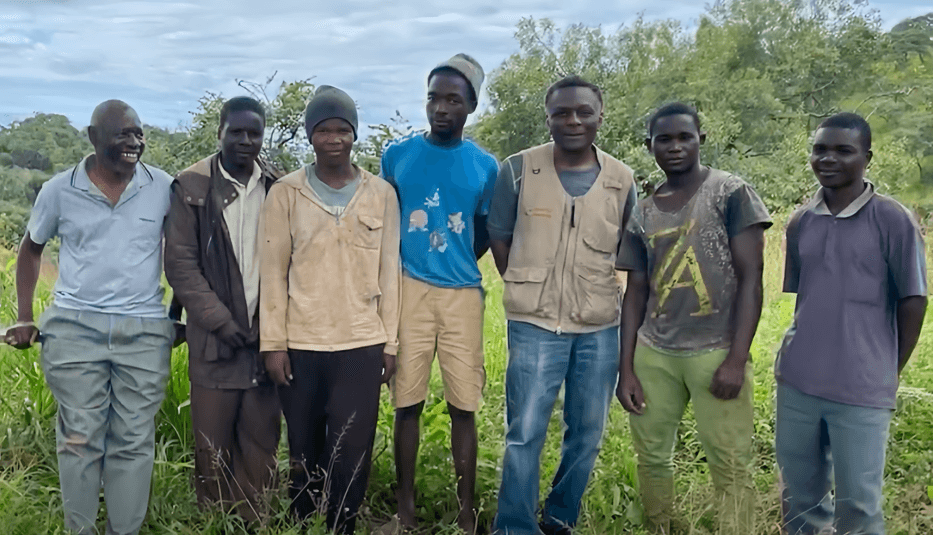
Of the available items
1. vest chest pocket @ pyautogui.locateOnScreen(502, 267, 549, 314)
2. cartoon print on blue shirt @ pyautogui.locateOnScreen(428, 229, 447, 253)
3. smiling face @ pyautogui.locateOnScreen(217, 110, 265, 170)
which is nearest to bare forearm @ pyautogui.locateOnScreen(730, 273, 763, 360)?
vest chest pocket @ pyautogui.locateOnScreen(502, 267, 549, 314)

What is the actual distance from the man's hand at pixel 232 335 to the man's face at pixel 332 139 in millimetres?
800

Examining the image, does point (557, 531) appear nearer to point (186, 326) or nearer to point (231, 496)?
point (231, 496)

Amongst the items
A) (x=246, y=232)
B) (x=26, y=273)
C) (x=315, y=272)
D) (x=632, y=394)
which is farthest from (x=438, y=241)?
(x=26, y=273)

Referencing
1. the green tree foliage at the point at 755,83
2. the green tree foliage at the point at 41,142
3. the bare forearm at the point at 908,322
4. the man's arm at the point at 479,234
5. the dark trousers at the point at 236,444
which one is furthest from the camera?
the green tree foliage at the point at 755,83

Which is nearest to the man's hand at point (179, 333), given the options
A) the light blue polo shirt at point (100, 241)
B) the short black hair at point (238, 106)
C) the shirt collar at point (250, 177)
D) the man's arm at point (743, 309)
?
the light blue polo shirt at point (100, 241)

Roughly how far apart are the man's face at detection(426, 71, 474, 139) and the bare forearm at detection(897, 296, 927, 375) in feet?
6.23

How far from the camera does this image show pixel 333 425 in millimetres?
3410

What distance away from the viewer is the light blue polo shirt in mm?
3312

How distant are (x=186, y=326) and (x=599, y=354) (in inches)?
71.4

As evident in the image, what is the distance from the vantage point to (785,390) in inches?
124

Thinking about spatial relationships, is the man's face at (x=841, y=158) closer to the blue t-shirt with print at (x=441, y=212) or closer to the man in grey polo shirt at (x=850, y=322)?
the man in grey polo shirt at (x=850, y=322)

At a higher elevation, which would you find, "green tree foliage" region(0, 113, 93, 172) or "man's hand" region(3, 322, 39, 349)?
"green tree foliage" region(0, 113, 93, 172)

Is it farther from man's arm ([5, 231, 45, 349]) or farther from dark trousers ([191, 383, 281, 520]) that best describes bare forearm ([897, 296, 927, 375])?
man's arm ([5, 231, 45, 349])

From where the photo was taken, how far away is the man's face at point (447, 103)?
3.46 meters
